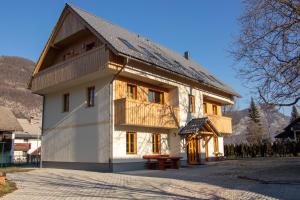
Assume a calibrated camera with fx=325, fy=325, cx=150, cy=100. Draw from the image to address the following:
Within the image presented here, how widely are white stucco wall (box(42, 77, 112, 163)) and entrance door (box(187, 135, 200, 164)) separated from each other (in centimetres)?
694

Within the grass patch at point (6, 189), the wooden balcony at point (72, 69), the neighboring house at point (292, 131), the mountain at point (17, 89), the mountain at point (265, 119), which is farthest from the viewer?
the mountain at point (17, 89)

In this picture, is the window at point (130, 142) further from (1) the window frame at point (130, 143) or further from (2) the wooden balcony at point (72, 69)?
(2) the wooden balcony at point (72, 69)

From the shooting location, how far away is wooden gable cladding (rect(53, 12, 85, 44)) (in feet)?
64.8

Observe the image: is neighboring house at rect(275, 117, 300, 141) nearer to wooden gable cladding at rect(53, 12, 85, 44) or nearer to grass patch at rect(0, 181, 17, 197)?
wooden gable cladding at rect(53, 12, 85, 44)

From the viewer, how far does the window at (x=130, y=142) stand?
60.7 feet

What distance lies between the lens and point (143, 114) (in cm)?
1819

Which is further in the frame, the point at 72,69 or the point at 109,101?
the point at 72,69

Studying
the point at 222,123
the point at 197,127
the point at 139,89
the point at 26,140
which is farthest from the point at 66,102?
the point at 26,140

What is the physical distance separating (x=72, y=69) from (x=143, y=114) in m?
5.17

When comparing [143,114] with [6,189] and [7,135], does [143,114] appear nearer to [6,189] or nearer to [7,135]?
[6,189]

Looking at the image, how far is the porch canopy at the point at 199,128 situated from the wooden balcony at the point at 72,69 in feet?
23.6

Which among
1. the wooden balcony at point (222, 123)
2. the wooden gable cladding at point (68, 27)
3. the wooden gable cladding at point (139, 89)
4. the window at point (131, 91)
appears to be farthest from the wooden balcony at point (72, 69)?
the wooden balcony at point (222, 123)

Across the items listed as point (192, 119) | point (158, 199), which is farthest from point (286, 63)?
point (192, 119)

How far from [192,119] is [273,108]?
1108 cm
